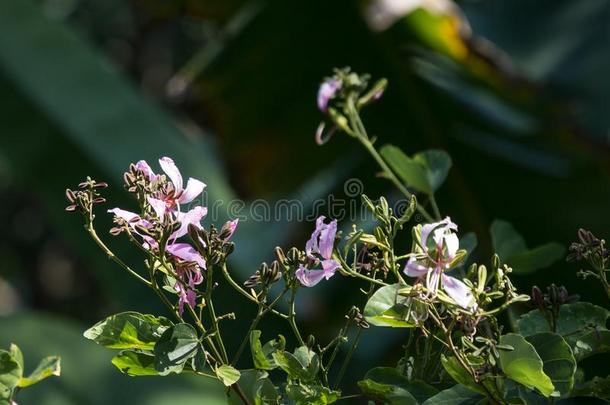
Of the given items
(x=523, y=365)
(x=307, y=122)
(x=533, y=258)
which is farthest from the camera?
(x=307, y=122)

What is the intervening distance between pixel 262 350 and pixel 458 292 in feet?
0.31

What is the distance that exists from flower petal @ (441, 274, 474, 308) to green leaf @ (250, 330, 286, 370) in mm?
A: 74

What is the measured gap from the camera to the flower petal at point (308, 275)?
15.2 inches

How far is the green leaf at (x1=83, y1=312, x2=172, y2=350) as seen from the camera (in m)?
0.38

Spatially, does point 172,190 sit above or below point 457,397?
above

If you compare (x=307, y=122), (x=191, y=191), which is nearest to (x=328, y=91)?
(x=191, y=191)

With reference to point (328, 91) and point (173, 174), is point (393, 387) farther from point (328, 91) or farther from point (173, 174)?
point (328, 91)

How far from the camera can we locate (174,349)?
14.3 inches

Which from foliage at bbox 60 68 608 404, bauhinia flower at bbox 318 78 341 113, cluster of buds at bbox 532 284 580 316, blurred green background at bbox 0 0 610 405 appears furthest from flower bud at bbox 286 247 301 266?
blurred green background at bbox 0 0 610 405

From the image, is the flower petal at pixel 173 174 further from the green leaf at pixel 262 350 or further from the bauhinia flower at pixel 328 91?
the bauhinia flower at pixel 328 91

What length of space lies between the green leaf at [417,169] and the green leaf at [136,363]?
7.8 inches

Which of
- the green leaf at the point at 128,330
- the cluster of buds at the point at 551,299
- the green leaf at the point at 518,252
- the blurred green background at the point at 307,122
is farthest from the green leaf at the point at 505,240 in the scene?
the blurred green background at the point at 307,122

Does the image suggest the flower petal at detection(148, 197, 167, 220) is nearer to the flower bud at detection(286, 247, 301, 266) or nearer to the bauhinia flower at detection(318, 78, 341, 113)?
the flower bud at detection(286, 247, 301, 266)

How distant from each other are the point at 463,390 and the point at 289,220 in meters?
1.46
